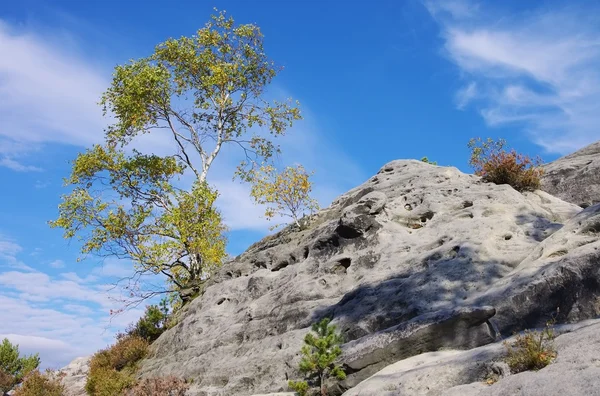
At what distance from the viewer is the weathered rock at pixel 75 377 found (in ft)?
77.0

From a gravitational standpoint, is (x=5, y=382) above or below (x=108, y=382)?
above

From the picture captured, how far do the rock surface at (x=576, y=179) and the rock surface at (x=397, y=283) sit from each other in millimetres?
2266

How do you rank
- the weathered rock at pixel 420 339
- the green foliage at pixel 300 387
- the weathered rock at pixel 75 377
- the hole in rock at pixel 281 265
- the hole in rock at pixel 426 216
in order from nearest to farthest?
the weathered rock at pixel 420 339 < the green foliage at pixel 300 387 < the hole in rock at pixel 426 216 < the hole in rock at pixel 281 265 < the weathered rock at pixel 75 377

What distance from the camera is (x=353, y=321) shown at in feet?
43.2

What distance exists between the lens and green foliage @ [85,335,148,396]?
1924cm

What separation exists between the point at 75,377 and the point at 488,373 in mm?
24734

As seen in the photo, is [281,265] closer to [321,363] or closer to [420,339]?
[321,363]

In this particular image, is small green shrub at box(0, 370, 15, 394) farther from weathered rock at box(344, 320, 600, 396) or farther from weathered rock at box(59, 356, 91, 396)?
weathered rock at box(344, 320, 600, 396)

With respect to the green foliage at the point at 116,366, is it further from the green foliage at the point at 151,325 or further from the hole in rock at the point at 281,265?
the hole in rock at the point at 281,265

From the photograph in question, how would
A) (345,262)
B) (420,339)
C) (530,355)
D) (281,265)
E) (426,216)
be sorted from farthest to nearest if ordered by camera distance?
(281,265)
(426,216)
(345,262)
(420,339)
(530,355)

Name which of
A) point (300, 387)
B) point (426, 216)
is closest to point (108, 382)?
point (300, 387)

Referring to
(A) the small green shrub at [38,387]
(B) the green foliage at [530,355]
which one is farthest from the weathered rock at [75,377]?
(B) the green foliage at [530,355]

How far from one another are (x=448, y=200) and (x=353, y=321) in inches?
284

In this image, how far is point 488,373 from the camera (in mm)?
7730
